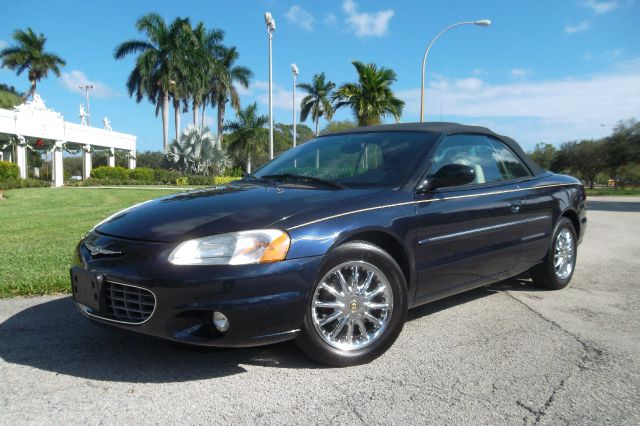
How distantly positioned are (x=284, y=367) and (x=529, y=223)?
2577mm

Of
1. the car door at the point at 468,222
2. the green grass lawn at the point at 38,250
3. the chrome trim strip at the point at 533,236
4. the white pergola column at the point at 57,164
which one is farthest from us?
the white pergola column at the point at 57,164

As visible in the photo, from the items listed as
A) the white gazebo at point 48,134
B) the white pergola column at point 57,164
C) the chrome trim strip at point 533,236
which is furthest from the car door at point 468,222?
the white pergola column at point 57,164

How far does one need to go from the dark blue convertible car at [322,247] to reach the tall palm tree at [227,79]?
149 ft

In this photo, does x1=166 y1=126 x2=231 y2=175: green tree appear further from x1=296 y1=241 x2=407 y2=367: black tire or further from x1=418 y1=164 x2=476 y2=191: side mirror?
x1=296 y1=241 x2=407 y2=367: black tire

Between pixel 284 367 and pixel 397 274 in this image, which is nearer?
pixel 284 367

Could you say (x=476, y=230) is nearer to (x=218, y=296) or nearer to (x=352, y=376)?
(x=352, y=376)

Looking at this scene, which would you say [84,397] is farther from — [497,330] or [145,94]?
[145,94]

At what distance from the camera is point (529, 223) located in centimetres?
440

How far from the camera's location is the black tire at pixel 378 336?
288cm

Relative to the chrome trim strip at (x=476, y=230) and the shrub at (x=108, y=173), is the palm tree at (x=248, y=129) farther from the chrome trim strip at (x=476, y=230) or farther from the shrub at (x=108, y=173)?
the chrome trim strip at (x=476, y=230)

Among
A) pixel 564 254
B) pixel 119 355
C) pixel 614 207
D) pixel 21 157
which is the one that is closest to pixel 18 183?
pixel 21 157

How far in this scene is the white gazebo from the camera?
115 ft

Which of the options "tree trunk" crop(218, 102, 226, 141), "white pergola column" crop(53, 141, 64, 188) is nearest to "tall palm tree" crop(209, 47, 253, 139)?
"tree trunk" crop(218, 102, 226, 141)

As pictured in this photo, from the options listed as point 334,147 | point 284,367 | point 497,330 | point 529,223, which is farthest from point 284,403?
point 529,223
